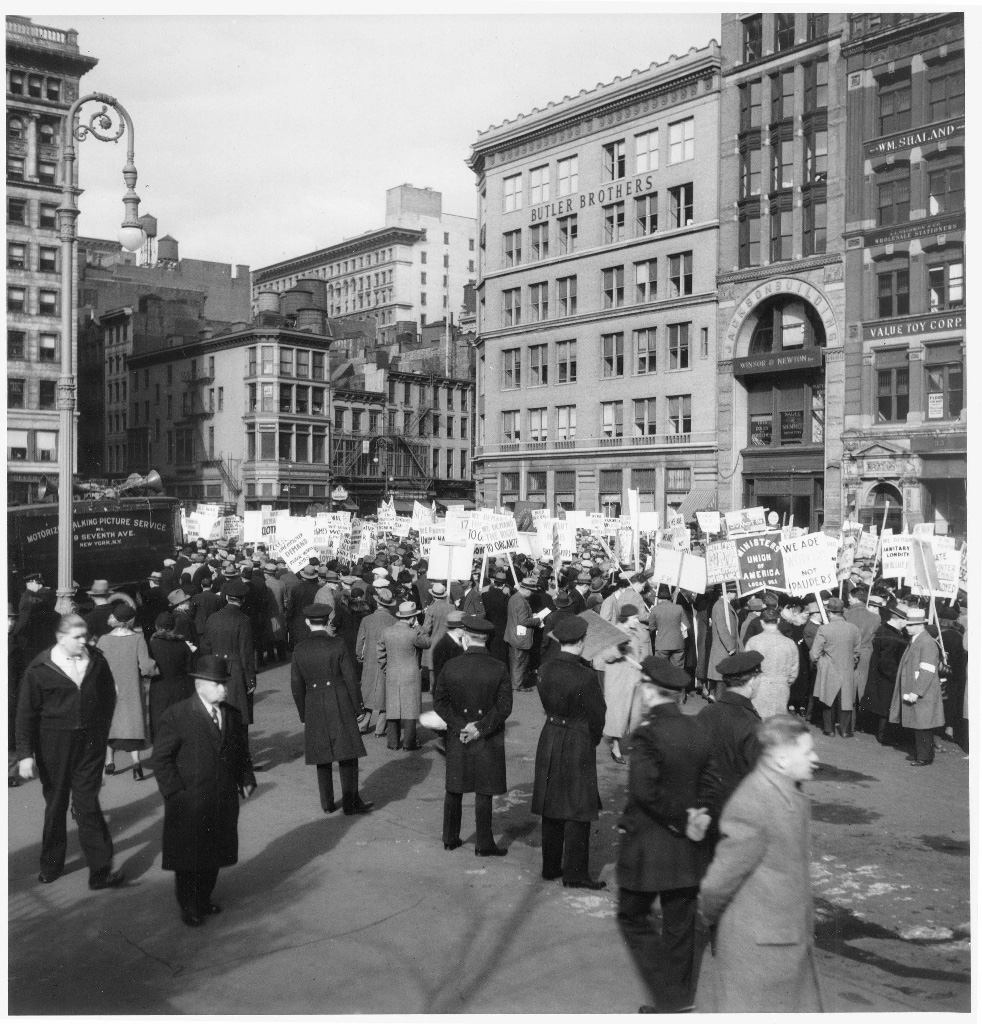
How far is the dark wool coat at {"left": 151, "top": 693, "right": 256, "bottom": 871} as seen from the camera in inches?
294

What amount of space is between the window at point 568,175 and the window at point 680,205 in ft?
19.8

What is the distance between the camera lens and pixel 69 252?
39.6ft

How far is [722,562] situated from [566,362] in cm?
4237

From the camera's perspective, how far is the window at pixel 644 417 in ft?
174

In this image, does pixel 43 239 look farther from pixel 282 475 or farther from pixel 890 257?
pixel 890 257

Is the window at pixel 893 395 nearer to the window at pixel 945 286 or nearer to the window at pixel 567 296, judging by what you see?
the window at pixel 945 286

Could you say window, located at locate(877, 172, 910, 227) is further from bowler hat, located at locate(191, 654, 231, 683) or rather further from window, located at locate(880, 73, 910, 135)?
bowler hat, located at locate(191, 654, 231, 683)

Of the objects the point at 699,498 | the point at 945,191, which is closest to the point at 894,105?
the point at 945,191

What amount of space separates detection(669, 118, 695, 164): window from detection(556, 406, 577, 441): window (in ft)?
44.9

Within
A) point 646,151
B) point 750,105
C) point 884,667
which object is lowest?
point 884,667

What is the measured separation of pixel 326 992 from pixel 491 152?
2239 inches

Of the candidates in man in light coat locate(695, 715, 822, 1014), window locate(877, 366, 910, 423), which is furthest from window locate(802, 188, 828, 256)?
man in light coat locate(695, 715, 822, 1014)

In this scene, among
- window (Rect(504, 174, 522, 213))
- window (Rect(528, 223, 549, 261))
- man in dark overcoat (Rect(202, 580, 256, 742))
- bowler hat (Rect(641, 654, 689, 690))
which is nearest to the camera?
bowler hat (Rect(641, 654, 689, 690))

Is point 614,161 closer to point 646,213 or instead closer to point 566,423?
point 646,213
